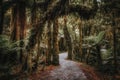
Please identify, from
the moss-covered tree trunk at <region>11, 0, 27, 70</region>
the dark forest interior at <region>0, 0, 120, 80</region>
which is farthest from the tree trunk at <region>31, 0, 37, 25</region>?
the moss-covered tree trunk at <region>11, 0, 27, 70</region>

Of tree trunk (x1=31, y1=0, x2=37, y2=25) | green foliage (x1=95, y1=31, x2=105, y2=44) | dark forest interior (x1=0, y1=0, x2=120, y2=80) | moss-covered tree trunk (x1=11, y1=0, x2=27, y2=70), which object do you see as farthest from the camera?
green foliage (x1=95, y1=31, x2=105, y2=44)

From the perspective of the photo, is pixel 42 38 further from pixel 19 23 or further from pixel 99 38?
pixel 99 38

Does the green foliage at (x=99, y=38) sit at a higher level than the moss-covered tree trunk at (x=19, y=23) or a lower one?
lower

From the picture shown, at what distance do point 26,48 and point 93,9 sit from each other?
6.49 m

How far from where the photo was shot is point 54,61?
52.3 feet

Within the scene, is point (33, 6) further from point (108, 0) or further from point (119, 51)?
point (119, 51)

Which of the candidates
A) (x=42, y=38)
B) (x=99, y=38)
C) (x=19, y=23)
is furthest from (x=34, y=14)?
(x=99, y=38)

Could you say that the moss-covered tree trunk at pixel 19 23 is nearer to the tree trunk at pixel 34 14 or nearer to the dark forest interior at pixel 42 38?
the dark forest interior at pixel 42 38

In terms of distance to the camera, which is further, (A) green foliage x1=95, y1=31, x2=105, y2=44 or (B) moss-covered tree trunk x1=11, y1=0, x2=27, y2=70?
(A) green foliage x1=95, y1=31, x2=105, y2=44

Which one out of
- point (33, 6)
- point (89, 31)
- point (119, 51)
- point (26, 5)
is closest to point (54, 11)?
point (33, 6)

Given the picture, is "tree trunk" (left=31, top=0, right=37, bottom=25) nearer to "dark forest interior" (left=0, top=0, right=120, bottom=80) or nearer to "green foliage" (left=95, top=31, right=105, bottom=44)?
"dark forest interior" (left=0, top=0, right=120, bottom=80)

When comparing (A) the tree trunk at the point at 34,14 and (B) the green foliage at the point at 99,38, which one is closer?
(A) the tree trunk at the point at 34,14

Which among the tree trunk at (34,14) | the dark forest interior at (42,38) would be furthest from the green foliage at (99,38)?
the tree trunk at (34,14)

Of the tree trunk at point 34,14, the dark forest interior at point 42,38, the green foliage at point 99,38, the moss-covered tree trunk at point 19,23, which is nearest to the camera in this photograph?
the dark forest interior at point 42,38
